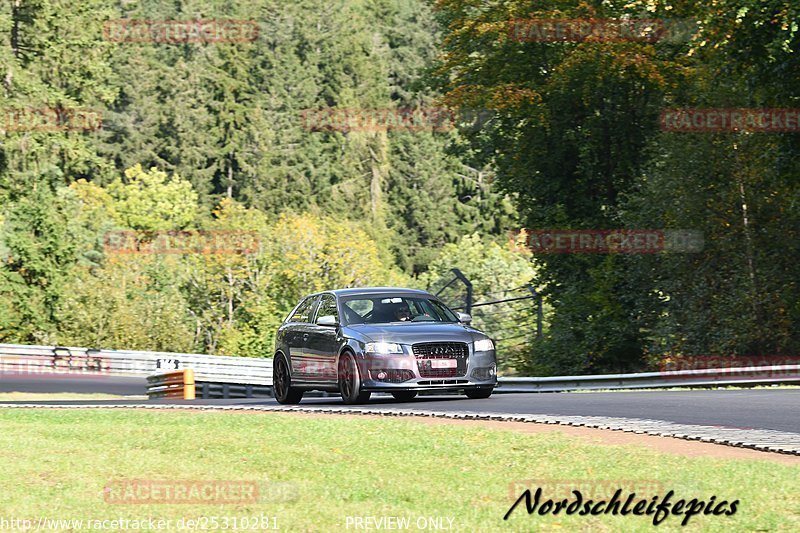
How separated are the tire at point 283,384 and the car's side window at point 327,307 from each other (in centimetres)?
107

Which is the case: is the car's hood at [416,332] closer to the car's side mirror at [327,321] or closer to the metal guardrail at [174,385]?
the car's side mirror at [327,321]

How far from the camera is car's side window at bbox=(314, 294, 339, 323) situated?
69.7 feet

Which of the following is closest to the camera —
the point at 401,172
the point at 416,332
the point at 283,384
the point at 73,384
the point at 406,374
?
the point at 406,374

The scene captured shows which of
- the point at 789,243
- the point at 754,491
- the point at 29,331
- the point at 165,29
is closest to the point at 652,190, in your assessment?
the point at 789,243

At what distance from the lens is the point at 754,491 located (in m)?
10.8

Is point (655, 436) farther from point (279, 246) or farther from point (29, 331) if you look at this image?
point (279, 246)

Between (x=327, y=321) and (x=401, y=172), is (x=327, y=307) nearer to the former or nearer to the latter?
(x=327, y=321)

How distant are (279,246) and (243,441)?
5988 centimetres

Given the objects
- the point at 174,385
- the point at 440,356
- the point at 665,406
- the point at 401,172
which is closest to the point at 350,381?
the point at 440,356

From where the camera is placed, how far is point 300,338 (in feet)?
70.9

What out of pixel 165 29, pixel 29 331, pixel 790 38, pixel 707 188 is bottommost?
pixel 29 331

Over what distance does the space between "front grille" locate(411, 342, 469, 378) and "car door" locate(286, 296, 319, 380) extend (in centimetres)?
A: 227

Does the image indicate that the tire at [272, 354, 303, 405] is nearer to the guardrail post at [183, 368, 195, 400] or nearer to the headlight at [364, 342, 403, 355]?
the headlight at [364, 342, 403, 355]

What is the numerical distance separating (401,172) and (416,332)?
3965 inches
